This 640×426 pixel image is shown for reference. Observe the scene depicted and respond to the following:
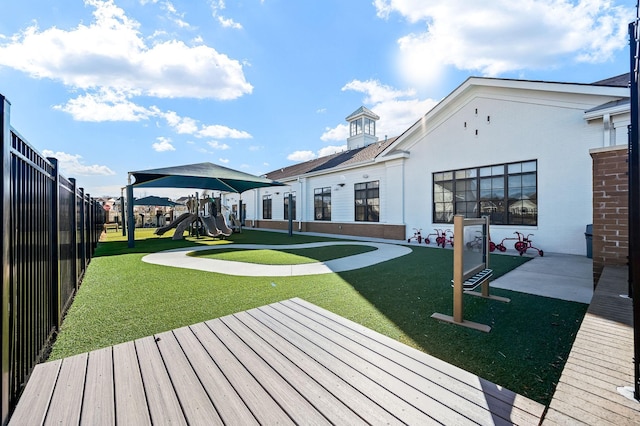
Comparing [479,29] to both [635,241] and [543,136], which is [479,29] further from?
[635,241]

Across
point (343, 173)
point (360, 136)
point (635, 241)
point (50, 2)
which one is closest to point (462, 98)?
point (343, 173)

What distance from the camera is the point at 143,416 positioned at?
162 cm

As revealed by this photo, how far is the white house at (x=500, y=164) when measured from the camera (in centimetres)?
791

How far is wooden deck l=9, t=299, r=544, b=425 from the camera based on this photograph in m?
1.62

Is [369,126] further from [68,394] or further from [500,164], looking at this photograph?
[68,394]

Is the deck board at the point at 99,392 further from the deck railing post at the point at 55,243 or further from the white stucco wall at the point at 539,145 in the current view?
the white stucco wall at the point at 539,145

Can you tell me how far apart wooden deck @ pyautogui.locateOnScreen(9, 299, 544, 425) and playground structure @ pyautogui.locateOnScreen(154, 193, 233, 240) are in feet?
40.4

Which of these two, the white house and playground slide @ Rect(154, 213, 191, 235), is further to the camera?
playground slide @ Rect(154, 213, 191, 235)

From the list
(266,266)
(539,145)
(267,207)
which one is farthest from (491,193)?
(267,207)

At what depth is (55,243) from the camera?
3018mm

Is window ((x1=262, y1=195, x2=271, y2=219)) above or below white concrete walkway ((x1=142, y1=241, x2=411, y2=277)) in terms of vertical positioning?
above

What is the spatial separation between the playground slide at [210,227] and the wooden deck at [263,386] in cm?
1232

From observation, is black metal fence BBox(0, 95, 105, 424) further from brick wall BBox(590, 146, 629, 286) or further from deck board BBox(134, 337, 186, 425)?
brick wall BBox(590, 146, 629, 286)

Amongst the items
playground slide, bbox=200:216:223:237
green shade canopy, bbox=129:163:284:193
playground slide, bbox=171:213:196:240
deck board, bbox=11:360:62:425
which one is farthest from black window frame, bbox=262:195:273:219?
deck board, bbox=11:360:62:425
